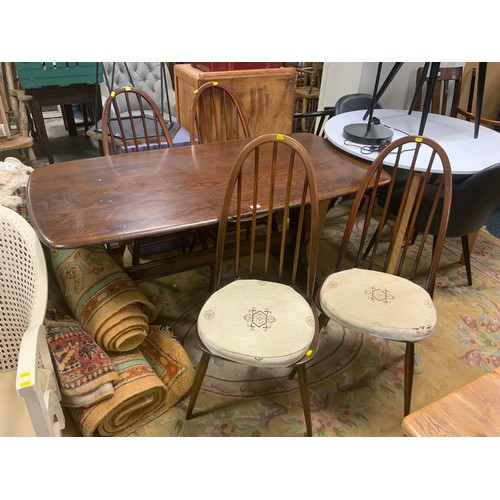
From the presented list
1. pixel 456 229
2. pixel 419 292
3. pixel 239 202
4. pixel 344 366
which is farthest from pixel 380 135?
pixel 344 366

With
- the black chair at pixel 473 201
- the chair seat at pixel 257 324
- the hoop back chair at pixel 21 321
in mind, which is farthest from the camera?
the black chair at pixel 473 201

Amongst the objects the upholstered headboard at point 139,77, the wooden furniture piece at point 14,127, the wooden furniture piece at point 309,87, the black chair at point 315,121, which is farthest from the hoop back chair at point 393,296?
the wooden furniture piece at point 14,127

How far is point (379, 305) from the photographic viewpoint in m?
1.39

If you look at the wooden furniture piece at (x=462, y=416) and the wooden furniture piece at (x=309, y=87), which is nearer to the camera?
the wooden furniture piece at (x=462, y=416)

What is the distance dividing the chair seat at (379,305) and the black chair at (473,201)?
1.90 ft

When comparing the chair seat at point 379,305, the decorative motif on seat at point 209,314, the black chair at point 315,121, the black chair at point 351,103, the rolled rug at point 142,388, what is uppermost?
the black chair at point 351,103

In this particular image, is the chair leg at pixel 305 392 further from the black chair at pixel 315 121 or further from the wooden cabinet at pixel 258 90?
the black chair at pixel 315 121

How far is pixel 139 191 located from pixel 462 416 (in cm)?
128

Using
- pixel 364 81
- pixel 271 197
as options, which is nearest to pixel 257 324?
pixel 271 197

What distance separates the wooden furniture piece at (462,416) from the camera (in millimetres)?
716

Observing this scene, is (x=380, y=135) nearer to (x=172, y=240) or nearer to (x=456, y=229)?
(x=456, y=229)

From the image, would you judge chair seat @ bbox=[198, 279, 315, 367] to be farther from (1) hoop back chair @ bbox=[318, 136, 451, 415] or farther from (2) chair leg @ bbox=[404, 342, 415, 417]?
(2) chair leg @ bbox=[404, 342, 415, 417]

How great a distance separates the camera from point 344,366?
1757 mm

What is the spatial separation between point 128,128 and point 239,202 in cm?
179
